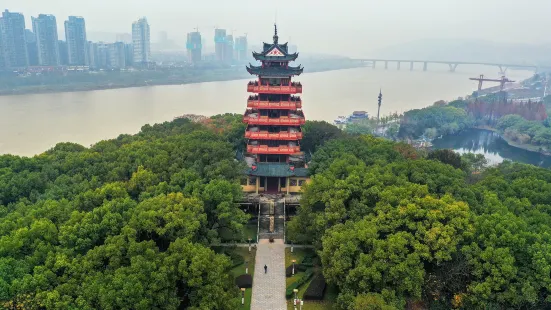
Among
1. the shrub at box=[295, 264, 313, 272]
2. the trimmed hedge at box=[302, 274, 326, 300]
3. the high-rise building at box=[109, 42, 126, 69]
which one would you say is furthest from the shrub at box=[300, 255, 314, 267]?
the high-rise building at box=[109, 42, 126, 69]

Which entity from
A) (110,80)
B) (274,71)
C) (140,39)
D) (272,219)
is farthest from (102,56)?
(272,219)

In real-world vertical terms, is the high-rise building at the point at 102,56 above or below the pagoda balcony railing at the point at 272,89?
above

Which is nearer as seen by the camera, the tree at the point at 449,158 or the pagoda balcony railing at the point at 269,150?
the pagoda balcony railing at the point at 269,150

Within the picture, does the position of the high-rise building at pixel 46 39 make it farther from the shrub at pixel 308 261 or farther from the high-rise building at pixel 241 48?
the high-rise building at pixel 241 48

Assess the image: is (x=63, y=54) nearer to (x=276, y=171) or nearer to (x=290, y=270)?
(x=276, y=171)

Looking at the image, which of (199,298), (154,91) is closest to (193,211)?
(199,298)

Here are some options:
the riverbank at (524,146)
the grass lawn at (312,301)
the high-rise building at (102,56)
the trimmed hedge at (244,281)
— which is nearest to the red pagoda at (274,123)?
the grass lawn at (312,301)
